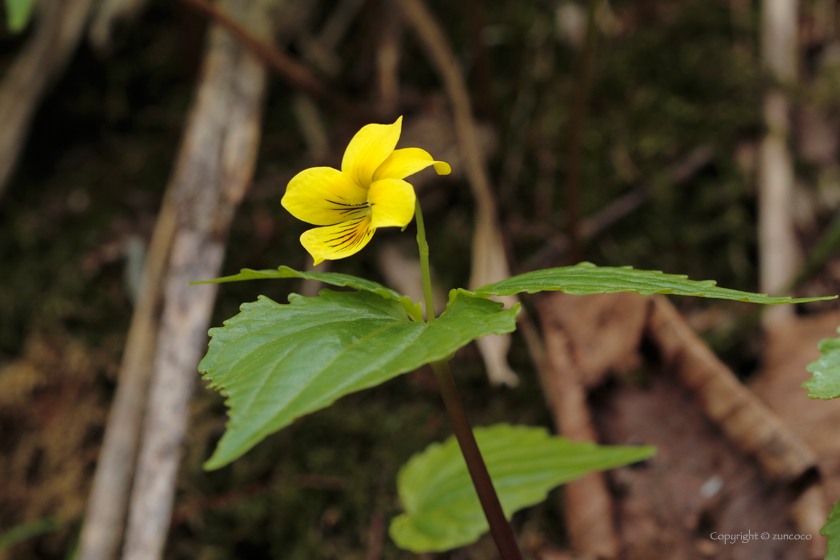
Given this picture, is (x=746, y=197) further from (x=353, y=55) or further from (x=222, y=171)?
(x=222, y=171)

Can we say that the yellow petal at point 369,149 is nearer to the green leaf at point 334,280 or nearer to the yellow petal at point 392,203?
the yellow petal at point 392,203

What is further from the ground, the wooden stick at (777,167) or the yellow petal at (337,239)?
the wooden stick at (777,167)

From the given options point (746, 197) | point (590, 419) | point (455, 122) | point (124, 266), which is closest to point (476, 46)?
point (455, 122)

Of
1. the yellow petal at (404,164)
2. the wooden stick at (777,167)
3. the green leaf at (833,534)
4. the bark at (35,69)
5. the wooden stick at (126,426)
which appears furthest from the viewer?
the bark at (35,69)

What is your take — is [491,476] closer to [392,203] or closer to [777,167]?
[392,203]

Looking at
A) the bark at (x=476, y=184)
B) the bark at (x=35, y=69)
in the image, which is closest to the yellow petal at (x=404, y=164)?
the bark at (x=476, y=184)
